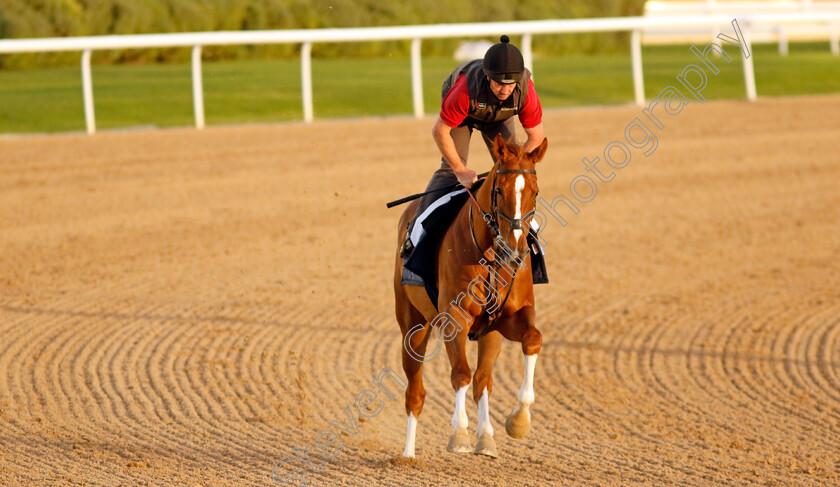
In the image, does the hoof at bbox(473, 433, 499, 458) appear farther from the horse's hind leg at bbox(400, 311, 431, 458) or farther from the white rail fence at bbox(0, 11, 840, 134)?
the white rail fence at bbox(0, 11, 840, 134)

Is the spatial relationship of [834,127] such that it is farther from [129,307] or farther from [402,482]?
[402,482]

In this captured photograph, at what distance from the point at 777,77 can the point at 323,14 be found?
8.42m

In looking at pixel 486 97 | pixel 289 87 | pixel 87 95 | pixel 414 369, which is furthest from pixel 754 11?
pixel 414 369

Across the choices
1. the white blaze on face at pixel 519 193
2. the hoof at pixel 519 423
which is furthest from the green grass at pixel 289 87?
the white blaze on face at pixel 519 193

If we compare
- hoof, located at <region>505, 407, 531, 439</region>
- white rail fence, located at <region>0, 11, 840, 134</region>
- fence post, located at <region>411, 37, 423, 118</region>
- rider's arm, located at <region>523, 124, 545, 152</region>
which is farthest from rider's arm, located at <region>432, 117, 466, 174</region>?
fence post, located at <region>411, 37, 423, 118</region>

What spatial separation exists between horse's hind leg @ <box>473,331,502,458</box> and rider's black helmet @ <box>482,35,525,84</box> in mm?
1412

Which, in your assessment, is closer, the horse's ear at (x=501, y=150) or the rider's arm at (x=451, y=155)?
the horse's ear at (x=501, y=150)

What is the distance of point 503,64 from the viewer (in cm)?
511

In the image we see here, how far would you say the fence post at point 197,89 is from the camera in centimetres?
1375

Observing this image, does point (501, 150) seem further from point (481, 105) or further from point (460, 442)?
point (460, 442)

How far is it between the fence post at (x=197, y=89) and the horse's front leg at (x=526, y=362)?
943 centimetres

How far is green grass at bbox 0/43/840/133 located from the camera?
14.6 metres

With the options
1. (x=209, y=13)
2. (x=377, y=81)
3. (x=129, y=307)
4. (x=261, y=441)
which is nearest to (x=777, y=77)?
(x=377, y=81)

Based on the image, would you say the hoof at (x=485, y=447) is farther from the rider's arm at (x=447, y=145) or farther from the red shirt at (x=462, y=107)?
the red shirt at (x=462, y=107)
